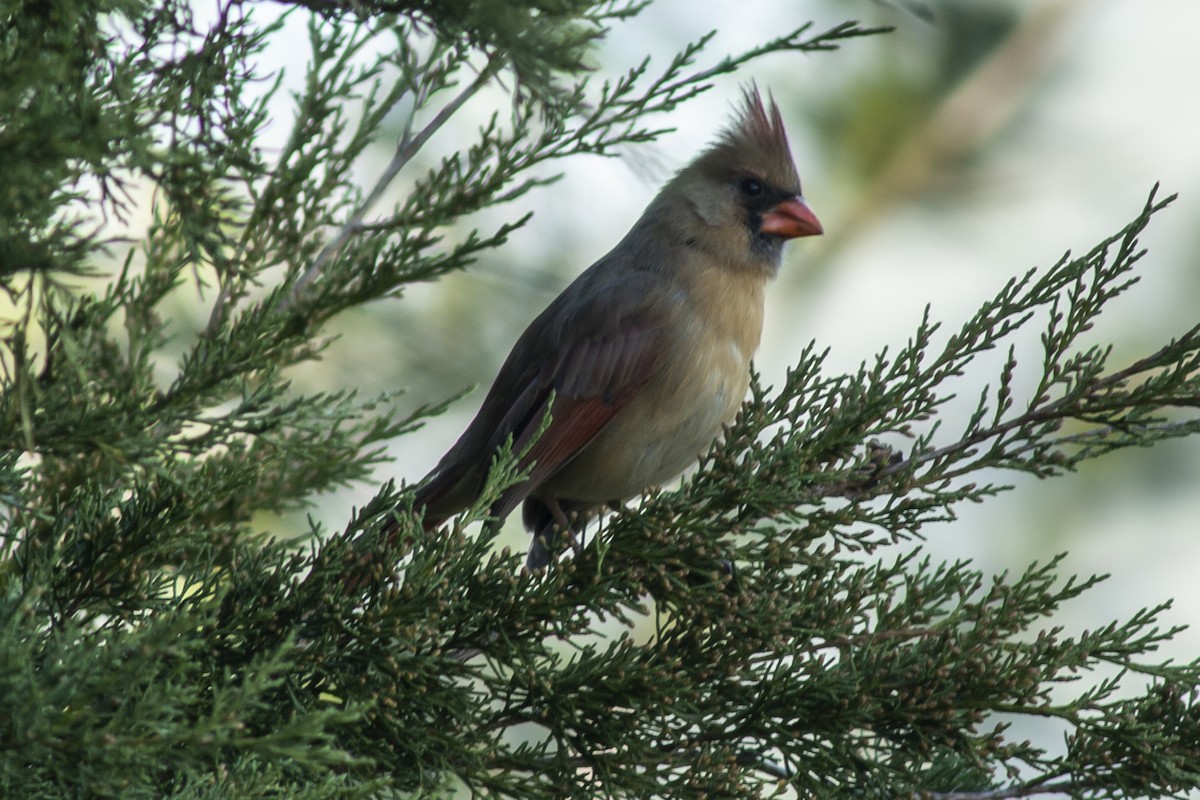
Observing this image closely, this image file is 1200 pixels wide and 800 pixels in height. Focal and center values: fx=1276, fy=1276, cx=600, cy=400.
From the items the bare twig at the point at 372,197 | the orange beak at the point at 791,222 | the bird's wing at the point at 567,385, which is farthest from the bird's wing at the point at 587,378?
the bare twig at the point at 372,197

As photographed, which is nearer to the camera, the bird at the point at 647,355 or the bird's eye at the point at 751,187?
the bird at the point at 647,355

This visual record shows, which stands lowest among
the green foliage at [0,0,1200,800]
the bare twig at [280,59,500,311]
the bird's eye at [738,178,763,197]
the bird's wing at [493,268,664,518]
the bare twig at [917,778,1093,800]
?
the bare twig at [917,778,1093,800]

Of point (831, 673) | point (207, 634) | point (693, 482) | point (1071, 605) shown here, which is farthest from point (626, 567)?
point (1071, 605)

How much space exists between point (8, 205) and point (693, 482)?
4.15ft

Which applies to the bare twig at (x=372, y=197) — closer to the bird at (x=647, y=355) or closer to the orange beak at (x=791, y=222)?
the bird at (x=647, y=355)

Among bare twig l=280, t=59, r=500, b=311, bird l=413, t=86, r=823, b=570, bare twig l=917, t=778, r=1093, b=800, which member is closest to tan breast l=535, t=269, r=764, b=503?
bird l=413, t=86, r=823, b=570

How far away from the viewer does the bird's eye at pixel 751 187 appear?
3816mm

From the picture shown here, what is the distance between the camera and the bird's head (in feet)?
12.3

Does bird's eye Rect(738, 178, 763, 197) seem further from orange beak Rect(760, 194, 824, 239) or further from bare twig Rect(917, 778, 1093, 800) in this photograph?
bare twig Rect(917, 778, 1093, 800)

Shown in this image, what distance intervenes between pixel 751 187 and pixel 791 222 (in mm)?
173

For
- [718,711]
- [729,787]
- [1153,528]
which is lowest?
[729,787]

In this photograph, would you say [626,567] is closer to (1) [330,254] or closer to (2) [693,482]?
(2) [693,482]

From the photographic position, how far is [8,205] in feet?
5.67

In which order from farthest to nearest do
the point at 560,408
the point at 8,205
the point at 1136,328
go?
the point at 1136,328
the point at 560,408
the point at 8,205
